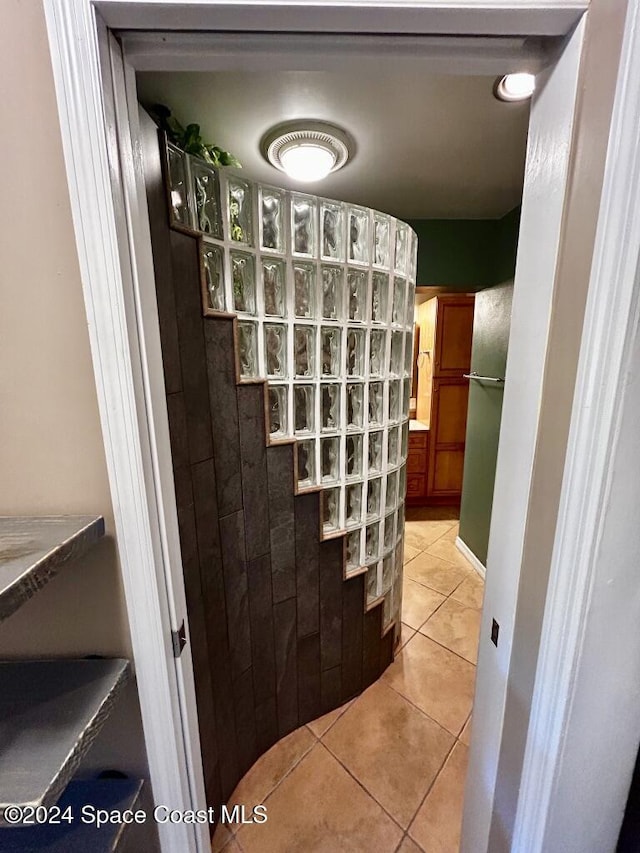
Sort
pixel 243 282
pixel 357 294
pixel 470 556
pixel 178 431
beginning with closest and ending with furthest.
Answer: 1. pixel 178 431
2. pixel 243 282
3. pixel 357 294
4. pixel 470 556

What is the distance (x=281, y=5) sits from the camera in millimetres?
448

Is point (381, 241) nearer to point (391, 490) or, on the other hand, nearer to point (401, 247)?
point (401, 247)

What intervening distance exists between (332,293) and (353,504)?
82 cm

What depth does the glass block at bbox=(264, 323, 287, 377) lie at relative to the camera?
111cm

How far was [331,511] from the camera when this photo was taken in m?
1.36

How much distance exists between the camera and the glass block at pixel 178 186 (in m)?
0.81

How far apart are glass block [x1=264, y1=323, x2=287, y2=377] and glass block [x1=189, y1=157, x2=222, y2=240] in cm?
29

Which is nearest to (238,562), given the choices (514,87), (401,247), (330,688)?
(330,688)

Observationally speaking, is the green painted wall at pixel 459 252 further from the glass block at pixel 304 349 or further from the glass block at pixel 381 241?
the glass block at pixel 304 349

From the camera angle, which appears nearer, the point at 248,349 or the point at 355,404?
the point at 248,349

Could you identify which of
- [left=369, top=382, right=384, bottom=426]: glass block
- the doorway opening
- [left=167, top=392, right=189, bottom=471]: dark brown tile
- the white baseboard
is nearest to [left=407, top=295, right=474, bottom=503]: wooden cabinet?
the white baseboard

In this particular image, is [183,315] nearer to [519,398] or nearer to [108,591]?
[108,591]

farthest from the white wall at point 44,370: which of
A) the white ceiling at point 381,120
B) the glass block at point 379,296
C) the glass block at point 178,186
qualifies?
→ the glass block at point 379,296

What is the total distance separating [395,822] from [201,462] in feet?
4.48
